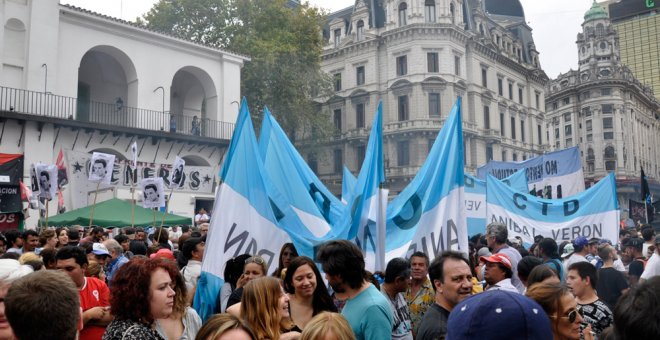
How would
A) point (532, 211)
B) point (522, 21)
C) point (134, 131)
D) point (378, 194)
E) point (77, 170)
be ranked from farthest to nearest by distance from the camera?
point (522, 21) → point (134, 131) → point (77, 170) → point (532, 211) → point (378, 194)

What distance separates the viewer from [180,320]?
441 cm

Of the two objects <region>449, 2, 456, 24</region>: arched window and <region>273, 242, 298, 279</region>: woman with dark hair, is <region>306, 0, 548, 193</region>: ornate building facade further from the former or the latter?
<region>273, 242, 298, 279</region>: woman with dark hair

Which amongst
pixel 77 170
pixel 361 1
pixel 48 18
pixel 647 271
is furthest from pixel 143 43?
pixel 361 1

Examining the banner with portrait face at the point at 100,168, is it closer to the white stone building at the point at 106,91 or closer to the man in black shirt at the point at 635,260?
the white stone building at the point at 106,91

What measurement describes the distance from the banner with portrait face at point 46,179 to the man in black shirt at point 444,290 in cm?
1280

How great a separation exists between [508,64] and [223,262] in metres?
51.5

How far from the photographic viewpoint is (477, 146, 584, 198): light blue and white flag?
14438 millimetres

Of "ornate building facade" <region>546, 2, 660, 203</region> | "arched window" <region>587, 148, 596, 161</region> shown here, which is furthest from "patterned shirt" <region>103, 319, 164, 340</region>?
"arched window" <region>587, 148, 596, 161</region>

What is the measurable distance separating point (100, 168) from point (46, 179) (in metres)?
1.80

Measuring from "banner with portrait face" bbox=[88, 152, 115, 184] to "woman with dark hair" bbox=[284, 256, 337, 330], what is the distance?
13072 mm

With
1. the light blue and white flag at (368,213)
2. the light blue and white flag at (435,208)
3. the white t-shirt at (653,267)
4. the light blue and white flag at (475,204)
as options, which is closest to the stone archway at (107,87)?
the light blue and white flag at (475,204)

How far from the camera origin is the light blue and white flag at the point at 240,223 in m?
6.18

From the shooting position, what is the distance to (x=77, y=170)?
21.3 metres

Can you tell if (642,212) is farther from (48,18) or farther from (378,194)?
(48,18)
